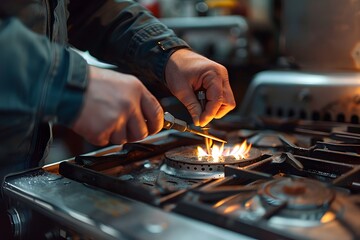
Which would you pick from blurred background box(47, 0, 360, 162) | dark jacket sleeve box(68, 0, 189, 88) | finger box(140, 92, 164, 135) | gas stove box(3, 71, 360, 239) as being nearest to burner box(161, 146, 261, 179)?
gas stove box(3, 71, 360, 239)

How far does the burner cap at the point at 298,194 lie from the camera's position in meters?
0.60

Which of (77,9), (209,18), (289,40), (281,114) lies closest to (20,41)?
(77,9)

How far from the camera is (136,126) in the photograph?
709 mm

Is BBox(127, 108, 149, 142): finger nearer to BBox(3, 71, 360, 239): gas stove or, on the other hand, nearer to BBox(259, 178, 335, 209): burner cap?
BBox(3, 71, 360, 239): gas stove

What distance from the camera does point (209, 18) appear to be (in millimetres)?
2180

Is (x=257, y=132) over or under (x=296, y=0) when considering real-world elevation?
under

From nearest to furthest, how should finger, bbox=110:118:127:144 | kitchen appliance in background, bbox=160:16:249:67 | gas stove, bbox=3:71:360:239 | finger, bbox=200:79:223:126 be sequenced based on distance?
gas stove, bbox=3:71:360:239 → finger, bbox=110:118:127:144 → finger, bbox=200:79:223:126 → kitchen appliance in background, bbox=160:16:249:67

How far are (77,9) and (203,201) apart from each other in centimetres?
67

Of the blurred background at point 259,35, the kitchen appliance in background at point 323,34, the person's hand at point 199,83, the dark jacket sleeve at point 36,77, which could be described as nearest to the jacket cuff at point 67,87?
the dark jacket sleeve at point 36,77

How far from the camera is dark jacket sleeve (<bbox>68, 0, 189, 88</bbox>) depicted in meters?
1.02

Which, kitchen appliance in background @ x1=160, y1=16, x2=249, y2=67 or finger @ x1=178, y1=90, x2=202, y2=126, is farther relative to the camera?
kitchen appliance in background @ x1=160, y1=16, x2=249, y2=67

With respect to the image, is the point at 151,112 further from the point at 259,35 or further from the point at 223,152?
the point at 259,35

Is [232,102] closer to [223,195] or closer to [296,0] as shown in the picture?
[223,195]

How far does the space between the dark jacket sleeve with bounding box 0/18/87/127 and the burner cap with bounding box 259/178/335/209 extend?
0.31 m
